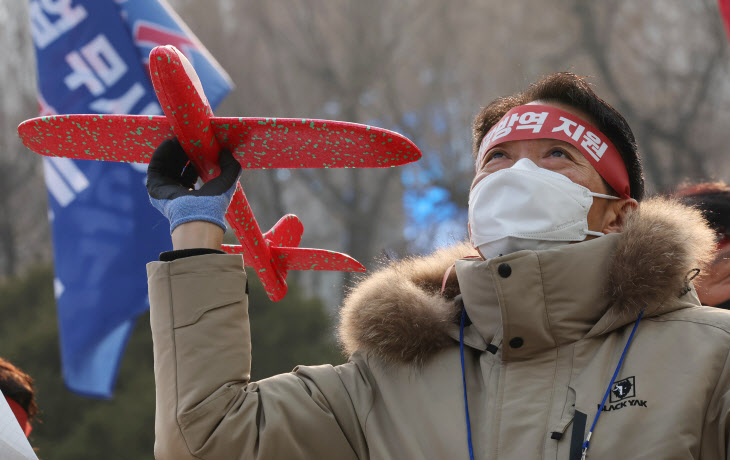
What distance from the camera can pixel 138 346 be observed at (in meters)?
6.81

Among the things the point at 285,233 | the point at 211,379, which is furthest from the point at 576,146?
the point at 211,379

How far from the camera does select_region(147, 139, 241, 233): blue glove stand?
2154 millimetres

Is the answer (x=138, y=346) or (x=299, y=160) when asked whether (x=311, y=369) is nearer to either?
(x=299, y=160)

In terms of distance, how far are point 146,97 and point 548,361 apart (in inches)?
105

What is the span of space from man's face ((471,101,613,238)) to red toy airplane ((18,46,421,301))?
35 centimetres

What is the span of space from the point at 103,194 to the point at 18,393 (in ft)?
4.10

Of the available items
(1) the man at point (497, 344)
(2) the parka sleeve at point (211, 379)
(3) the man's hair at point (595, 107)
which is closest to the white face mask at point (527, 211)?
(1) the man at point (497, 344)

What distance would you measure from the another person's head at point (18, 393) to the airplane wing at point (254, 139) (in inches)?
42.2

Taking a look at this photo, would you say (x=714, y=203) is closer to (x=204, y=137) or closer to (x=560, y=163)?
(x=560, y=163)

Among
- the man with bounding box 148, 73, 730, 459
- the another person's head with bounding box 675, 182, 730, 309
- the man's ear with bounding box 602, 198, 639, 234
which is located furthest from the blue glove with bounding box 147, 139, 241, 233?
the another person's head with bounding box 675, 182, 730, 309

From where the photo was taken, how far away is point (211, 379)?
6.85ft

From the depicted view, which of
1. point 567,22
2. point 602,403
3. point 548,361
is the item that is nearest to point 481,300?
point 548,361

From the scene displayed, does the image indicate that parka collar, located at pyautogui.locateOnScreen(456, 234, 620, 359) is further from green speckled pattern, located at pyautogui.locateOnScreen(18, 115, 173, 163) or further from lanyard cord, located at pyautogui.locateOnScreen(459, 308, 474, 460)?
green speckled pattern, located at pyautogui.locateOnScreen(18, 115, 173, 163)

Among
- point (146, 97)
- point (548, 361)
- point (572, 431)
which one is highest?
point (146, 97)
